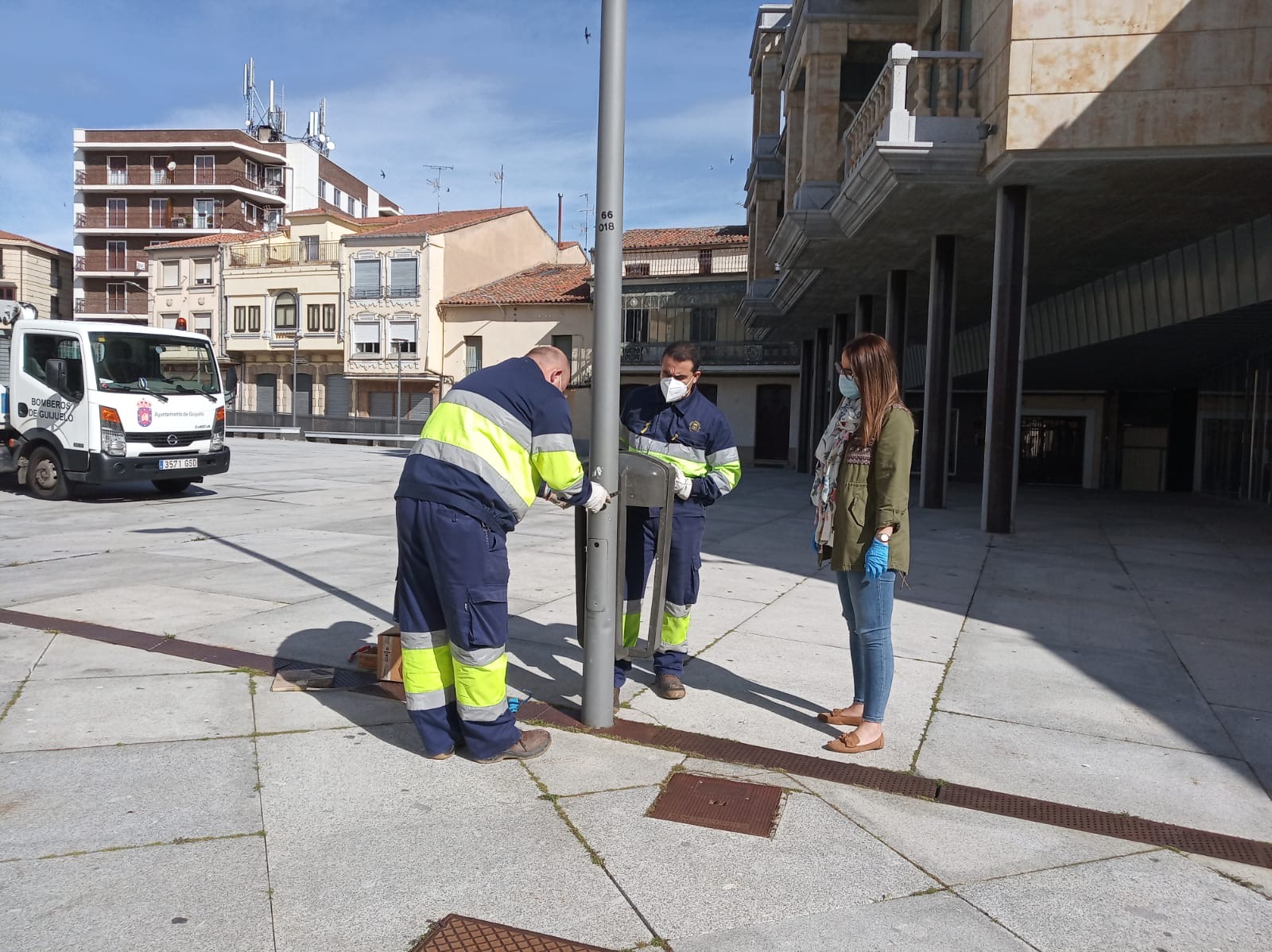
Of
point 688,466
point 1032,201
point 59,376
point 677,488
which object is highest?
point 1032,201

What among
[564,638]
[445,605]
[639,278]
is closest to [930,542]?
[564,638]

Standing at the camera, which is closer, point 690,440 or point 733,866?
point 733,866

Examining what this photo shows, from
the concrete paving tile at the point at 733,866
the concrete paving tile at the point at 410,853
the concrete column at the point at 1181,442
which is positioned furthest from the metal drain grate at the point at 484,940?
the concrete column at the point at 1181,442

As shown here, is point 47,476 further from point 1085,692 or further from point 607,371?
point 1085,692

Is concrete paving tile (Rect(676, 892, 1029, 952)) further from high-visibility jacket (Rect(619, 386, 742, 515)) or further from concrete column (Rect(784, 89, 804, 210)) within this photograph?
concrete column (Rect(784, 89, 804, 210))

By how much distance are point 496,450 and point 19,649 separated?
354 centimetres

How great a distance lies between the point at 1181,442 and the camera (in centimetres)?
2625

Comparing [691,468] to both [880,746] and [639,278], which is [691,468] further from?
[639,278]

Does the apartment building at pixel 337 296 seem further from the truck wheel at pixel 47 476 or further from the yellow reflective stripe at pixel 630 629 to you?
the yellow reflective stripe at pixel 630 629

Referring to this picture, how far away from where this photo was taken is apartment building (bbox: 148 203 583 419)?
143ft

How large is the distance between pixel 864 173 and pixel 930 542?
17.6 ft

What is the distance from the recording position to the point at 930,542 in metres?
11.3

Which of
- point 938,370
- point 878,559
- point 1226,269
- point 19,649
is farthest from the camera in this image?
point 938,370

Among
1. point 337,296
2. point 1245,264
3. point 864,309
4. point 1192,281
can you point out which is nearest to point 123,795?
point 1245,264
